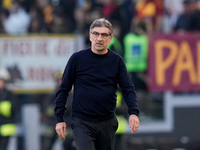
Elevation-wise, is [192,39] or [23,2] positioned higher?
[23,2]

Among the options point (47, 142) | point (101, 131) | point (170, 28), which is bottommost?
point (47, 142)

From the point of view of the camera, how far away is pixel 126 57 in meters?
11.5

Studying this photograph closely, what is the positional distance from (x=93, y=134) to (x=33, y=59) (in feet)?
18.9

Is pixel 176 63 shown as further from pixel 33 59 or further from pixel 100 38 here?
pixel 100 38

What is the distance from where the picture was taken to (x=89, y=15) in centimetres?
1148

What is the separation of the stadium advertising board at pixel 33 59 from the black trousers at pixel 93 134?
215 inches

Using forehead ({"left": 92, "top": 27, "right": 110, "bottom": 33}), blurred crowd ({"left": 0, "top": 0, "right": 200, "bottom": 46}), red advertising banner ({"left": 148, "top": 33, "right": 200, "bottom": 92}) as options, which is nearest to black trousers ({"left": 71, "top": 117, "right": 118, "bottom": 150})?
forehead ({"left": 92, "top": 27, "right": 110, "bottom": 33})

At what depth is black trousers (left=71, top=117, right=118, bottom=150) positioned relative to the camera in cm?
573

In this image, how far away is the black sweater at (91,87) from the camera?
5.82 meters

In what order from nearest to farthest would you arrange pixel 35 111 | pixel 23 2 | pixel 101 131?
pixel 101 131 → pixel 35 111 → pixel 23 2

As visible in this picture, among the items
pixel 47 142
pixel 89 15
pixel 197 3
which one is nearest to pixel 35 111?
pixel 47 142

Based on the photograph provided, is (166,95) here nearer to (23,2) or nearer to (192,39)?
(192,39)

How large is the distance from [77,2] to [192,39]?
8.73 ft

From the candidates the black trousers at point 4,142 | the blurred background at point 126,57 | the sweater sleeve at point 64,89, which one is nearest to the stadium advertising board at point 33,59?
the blurred background at point 126,57
